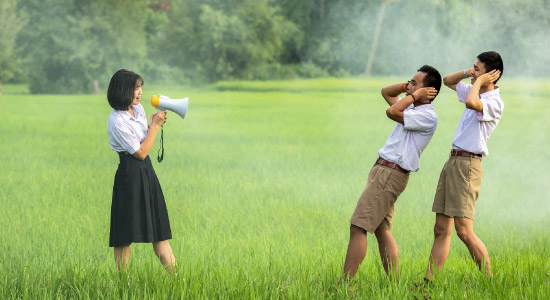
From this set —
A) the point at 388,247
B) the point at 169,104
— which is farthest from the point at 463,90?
the point at 169,104

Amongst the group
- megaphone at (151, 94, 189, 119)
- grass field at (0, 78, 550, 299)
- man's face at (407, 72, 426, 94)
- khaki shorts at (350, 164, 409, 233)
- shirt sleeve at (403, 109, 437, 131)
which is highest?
man's face at (407, 72, 426, 94)

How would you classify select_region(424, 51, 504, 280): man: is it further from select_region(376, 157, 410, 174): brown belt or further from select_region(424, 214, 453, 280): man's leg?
select_region(376, 157, 410, 174): brown belt

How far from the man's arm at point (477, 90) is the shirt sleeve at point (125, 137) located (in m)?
1.85

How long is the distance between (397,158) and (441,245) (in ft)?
1.96

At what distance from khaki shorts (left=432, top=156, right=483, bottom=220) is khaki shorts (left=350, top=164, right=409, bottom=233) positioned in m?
0.34

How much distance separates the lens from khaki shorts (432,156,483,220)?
4453mm

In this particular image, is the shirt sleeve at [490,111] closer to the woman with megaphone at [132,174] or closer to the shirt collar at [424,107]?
the shirt collar at [424,107]

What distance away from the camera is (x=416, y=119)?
13.9ft

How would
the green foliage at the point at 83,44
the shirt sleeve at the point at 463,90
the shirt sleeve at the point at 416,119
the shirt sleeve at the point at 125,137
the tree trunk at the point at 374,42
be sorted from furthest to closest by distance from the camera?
the tree trunk at the point at 374,42, the green foliage at the point at 83,44, the shirt sleeve at the point at 463,90, the shirt sleeve at the point at 125,137, the shirt sleeve at the point at 416,119

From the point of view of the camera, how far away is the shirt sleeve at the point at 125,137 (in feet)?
14.3

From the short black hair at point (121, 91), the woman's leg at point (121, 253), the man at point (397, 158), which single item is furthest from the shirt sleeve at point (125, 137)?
the man at point (397, 158)

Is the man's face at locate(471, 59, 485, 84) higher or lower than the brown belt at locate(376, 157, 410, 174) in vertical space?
higher

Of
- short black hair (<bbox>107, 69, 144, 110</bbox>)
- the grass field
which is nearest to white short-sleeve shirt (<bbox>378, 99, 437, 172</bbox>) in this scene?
the grass field

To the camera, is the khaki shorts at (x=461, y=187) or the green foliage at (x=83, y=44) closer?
the khaki shorts at (x=461, y=187)
